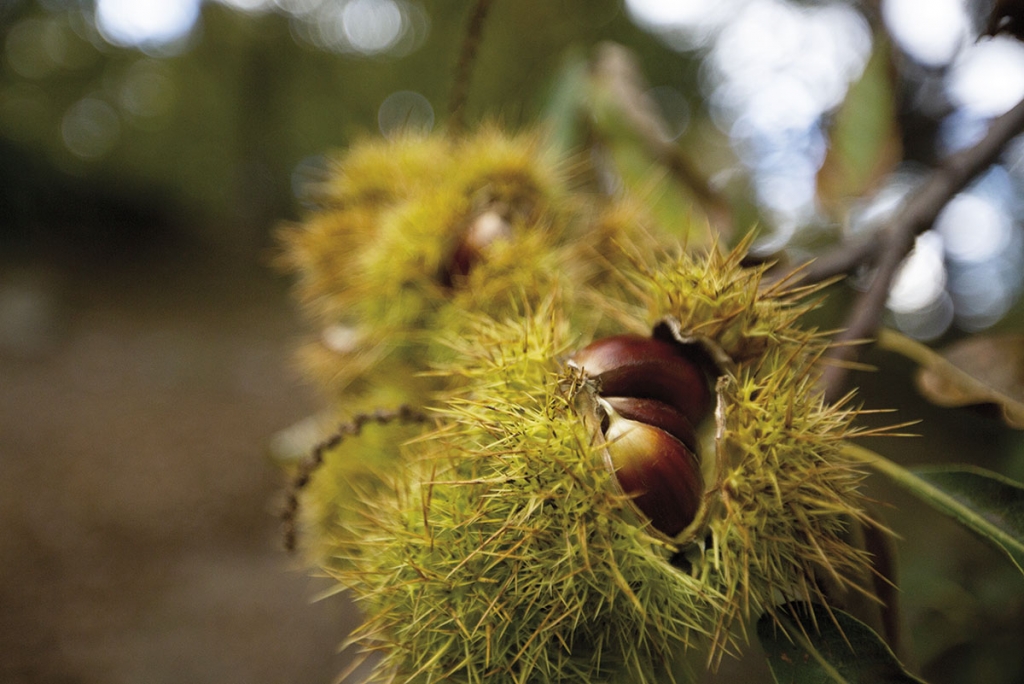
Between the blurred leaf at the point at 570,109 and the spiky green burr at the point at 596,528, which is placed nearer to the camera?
the spiky green burr at the point at 596,528

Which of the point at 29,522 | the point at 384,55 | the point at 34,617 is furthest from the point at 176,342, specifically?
the point at 34,617

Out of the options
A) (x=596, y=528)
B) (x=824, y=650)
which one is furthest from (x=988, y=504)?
(x=596, y=528)

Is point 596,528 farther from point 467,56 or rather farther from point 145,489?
point 145,489

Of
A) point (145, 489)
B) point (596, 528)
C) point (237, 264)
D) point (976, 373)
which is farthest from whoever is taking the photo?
point (237, 264)

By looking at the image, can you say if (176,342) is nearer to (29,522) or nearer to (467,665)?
(29,522)

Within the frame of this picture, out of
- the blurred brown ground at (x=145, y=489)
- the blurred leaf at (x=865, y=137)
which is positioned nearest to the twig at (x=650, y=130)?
the blurred leaf at (x=865, y=137)

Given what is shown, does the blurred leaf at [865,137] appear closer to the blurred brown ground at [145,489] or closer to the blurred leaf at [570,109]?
the blurred leaf at [570,109]

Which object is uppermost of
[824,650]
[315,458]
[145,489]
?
[145,489]
